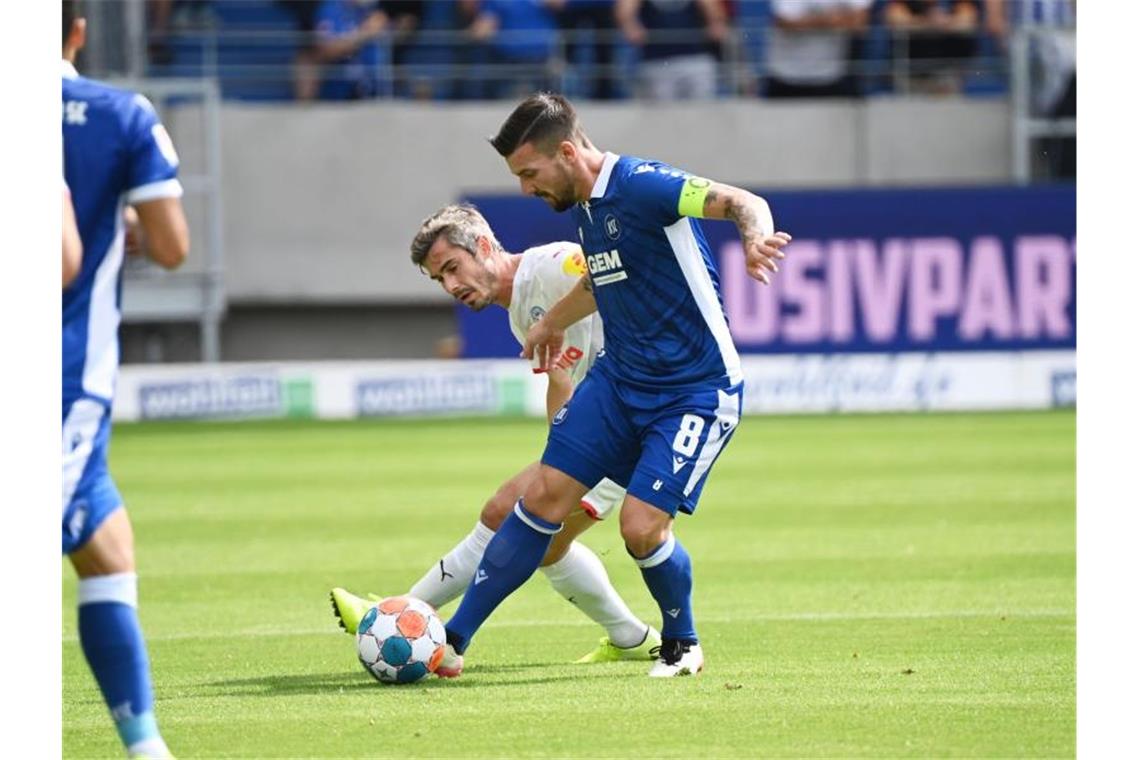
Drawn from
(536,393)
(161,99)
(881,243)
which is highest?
(161,99)

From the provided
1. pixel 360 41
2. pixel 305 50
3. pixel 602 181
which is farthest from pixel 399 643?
pixel 305 50

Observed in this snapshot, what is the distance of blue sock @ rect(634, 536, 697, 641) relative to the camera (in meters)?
7.06

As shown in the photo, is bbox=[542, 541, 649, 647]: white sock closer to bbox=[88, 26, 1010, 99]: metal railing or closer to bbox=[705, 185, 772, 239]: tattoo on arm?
bbox=[705, 185, 772, 239]: tattoo on arm

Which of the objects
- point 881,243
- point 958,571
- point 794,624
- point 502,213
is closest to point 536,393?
point 502,213

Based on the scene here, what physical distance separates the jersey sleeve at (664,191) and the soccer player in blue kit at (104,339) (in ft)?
6.87

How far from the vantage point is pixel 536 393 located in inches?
847

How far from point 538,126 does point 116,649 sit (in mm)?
2561

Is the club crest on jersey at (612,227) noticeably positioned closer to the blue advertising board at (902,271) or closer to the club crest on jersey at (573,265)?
the club crest on jersey at (573,265)

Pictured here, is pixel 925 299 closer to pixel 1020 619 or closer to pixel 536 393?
pixel 536 393

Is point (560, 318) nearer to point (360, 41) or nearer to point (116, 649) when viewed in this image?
point (116, 649)

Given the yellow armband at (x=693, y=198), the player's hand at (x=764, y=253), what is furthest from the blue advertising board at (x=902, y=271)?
the player's hand at (x=764, y=253)

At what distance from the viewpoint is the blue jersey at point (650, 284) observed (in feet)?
22.6

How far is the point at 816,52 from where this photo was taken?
997 inches

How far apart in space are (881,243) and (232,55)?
29.8ft
